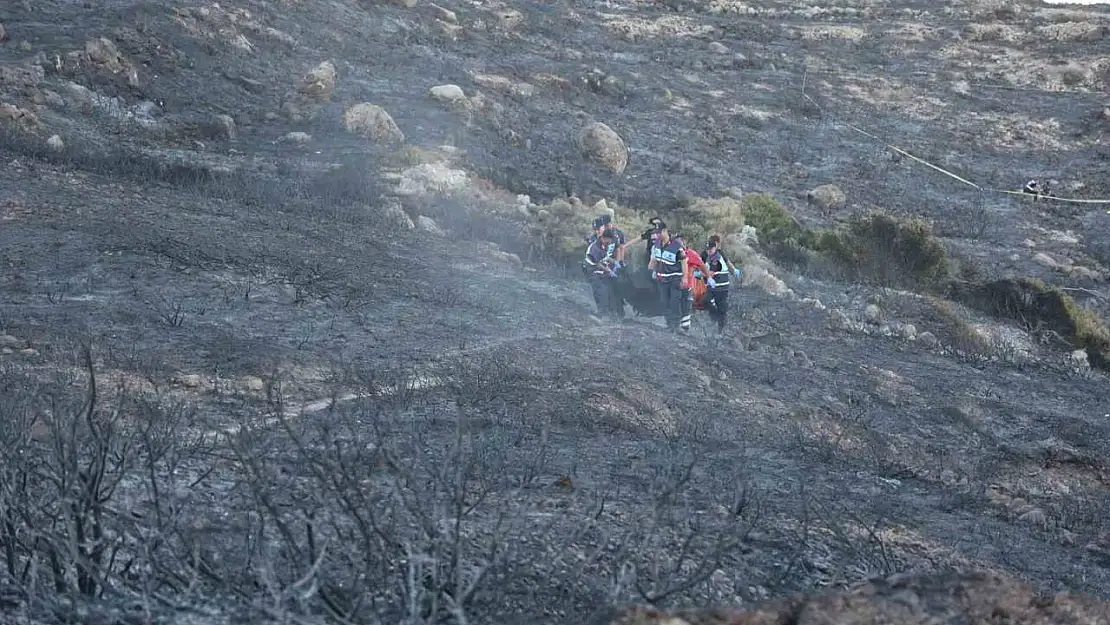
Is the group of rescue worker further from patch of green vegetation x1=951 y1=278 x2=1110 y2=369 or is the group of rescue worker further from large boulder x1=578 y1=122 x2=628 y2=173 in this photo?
large boulder x1=578 y1=122 x2=628 y2=173

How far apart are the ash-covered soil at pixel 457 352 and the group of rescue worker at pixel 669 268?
1.55ft

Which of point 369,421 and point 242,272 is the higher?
point 369,421

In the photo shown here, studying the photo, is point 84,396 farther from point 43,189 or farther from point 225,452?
point 43,189

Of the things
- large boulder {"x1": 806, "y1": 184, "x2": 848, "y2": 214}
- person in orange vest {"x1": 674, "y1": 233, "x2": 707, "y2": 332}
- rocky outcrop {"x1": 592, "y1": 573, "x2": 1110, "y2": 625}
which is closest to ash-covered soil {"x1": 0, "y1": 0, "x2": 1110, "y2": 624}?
person in orange vest {"x1": 674, "y1": 233, "x2": 707, "y2": 332}

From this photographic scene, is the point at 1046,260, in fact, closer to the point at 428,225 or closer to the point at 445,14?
the point at 428,225

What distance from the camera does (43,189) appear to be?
47.1 ft

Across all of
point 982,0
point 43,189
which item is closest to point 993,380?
point 43,189

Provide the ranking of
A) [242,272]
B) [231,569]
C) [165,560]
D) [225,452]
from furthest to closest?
[242,272], [225,452], [231,569], [165,560]

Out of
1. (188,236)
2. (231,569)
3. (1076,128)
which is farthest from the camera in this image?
(1076,128)

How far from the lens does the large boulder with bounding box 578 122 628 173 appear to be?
24.8m

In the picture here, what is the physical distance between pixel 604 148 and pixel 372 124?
19.3 ft

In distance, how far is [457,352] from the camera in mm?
10758

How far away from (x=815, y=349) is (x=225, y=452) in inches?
357

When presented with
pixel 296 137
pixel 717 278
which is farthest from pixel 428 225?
pixel 717 278
